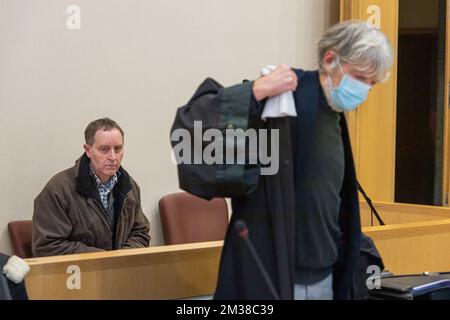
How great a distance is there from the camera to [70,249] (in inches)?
143

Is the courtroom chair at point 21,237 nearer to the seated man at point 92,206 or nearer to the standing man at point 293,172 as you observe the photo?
the seated man at point 92,206

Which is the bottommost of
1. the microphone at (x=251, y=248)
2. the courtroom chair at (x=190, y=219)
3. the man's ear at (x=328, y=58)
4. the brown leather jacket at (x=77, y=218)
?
the courtroom chair at (x=190, y=219)

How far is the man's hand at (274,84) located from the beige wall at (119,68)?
2.47 metres

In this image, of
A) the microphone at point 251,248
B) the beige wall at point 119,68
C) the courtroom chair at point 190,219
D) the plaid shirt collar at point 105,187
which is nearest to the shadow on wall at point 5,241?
the beige wall at point 119,68

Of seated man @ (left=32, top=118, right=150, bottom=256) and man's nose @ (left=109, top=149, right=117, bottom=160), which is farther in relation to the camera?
man's nose @ (left=109, top=149, right=117, bottom=160)

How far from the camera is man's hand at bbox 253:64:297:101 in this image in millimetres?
2078

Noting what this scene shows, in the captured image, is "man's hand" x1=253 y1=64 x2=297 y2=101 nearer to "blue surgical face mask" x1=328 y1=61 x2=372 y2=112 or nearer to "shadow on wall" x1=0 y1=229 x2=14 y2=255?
"blue surgical face mask" x1=328 y1=61 x2=372 y2=112

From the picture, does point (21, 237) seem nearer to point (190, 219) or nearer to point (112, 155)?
point (112, 155)

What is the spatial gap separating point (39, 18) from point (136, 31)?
66cm

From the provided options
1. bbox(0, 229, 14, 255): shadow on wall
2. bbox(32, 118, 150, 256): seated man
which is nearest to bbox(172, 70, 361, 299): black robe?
bbox(32, 118, 150, 256): seated man

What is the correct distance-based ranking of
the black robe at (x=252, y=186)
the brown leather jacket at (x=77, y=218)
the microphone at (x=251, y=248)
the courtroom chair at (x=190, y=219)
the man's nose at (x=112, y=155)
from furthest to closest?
the courtroom chair at (x=190, y=219), the man's nose at (x=112, y=155), the brown leather jacket at (x=77, y=218), the black robe at (x=252, y=186), the microphone at (x=251, y=248)

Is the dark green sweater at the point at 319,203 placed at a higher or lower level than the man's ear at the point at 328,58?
lower

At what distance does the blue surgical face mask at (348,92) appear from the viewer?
85.9 inches
